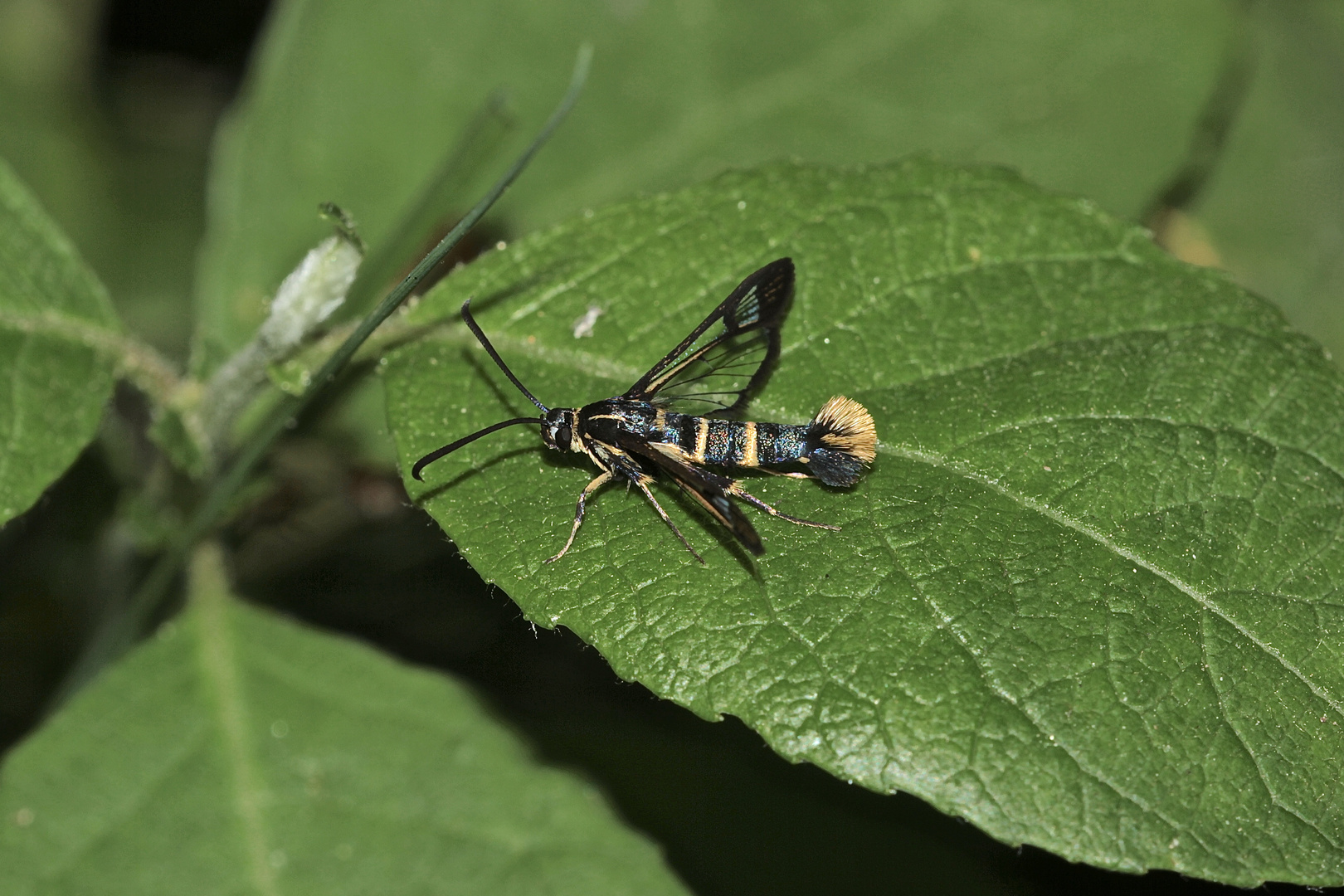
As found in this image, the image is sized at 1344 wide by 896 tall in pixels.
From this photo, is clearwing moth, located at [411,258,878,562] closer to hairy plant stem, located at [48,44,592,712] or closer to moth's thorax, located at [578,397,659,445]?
moth's thorax, located at [578,397,659,445]

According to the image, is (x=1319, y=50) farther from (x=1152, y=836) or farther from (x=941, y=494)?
(x=1152, y=836)

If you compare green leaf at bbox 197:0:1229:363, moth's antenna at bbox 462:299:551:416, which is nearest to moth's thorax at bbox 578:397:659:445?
moth's antenna at bbox 462:299:551:416

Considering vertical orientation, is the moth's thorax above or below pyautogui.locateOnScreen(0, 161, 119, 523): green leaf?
below

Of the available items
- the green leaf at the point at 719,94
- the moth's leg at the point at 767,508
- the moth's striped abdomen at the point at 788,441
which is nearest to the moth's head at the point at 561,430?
the moth's striped abdomen at the point at 788,441

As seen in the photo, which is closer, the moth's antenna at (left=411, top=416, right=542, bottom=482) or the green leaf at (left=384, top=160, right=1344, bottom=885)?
the green leaf at (left=384, top=160, right=1344, bottom=885)

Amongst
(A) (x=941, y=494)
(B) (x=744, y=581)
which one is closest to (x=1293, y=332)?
(A) (x=941, y=494)

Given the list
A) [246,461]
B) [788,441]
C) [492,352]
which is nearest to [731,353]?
[788,441]

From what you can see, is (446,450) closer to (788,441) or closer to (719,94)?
(788,441)

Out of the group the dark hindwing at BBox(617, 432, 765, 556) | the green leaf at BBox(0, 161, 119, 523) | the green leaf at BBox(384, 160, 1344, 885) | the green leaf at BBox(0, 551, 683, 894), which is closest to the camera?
the green leaf at BBox(384, 160, 1344, 885)
